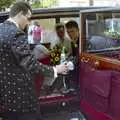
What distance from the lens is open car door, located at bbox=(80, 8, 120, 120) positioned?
15.1ft

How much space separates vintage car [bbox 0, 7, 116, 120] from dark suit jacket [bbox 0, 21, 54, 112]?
0.67 metres

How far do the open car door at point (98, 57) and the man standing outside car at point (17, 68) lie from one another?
64 cm

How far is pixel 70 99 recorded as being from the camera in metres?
5.66

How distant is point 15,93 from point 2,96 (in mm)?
137

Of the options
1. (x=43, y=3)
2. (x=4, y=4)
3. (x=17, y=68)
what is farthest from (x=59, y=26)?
(x=43, y=3)

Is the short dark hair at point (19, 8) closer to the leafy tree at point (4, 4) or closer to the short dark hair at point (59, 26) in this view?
the short dark hair at point (59, 26)

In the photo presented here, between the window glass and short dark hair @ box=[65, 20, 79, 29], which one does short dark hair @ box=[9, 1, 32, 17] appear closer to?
the window glass

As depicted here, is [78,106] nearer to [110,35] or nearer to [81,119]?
[81,119]

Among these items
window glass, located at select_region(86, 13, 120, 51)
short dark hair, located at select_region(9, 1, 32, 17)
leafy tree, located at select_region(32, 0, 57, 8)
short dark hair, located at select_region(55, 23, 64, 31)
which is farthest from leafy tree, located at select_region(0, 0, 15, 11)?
short dark hair, located at select_region(9, 1, 32, 17)

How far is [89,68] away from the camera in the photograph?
16.2ft

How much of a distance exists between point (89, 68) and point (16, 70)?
1.12 metres

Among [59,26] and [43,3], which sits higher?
[59,26]

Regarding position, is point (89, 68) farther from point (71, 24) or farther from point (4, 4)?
point (4, 4)

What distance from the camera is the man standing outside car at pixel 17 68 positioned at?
4.03m
